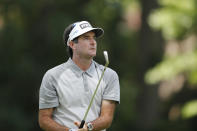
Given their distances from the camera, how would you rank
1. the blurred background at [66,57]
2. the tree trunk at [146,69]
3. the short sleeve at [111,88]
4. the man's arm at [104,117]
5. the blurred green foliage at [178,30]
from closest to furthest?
the man's arm at [104,117] → the short sleeve at [111,88] → the blurred green foliage at [178,30] → the blurred background at [66,57] → the tree trunk at [146,69]

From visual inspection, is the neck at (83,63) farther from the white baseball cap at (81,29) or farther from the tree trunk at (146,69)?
the tree trunk at (146,69)

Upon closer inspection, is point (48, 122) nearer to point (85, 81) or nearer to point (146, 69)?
point (85, 81)

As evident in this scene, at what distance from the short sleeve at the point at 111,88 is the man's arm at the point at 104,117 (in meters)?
0.05

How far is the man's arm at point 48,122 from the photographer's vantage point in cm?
528

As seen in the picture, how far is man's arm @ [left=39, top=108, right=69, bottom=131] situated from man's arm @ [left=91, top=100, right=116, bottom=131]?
24cm

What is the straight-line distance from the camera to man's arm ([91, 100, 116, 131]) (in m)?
5.27

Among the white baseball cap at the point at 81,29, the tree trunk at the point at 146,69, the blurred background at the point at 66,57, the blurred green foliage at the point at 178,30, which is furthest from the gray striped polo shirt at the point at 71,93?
the tree trunk at the point at 146,69

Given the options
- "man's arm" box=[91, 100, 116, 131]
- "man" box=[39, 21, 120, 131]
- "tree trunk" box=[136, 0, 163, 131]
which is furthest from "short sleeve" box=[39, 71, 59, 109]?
"tree trunk" box=[136, 0, 163, 131]

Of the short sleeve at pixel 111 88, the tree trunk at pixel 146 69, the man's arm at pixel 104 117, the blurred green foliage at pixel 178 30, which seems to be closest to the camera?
the man's arm at pixel 104 117

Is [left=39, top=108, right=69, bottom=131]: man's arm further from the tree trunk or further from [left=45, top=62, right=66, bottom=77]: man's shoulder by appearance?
the tree trunk

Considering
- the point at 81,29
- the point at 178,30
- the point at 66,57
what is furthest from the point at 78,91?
the point at 66,57

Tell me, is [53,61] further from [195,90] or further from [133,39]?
[133,39]

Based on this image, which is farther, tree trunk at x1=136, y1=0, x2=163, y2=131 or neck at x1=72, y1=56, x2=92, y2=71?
tree trunk at x1=136, y1=0, x2=163, y2=131

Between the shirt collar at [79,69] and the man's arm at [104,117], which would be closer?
the man's arm at [104,117]
